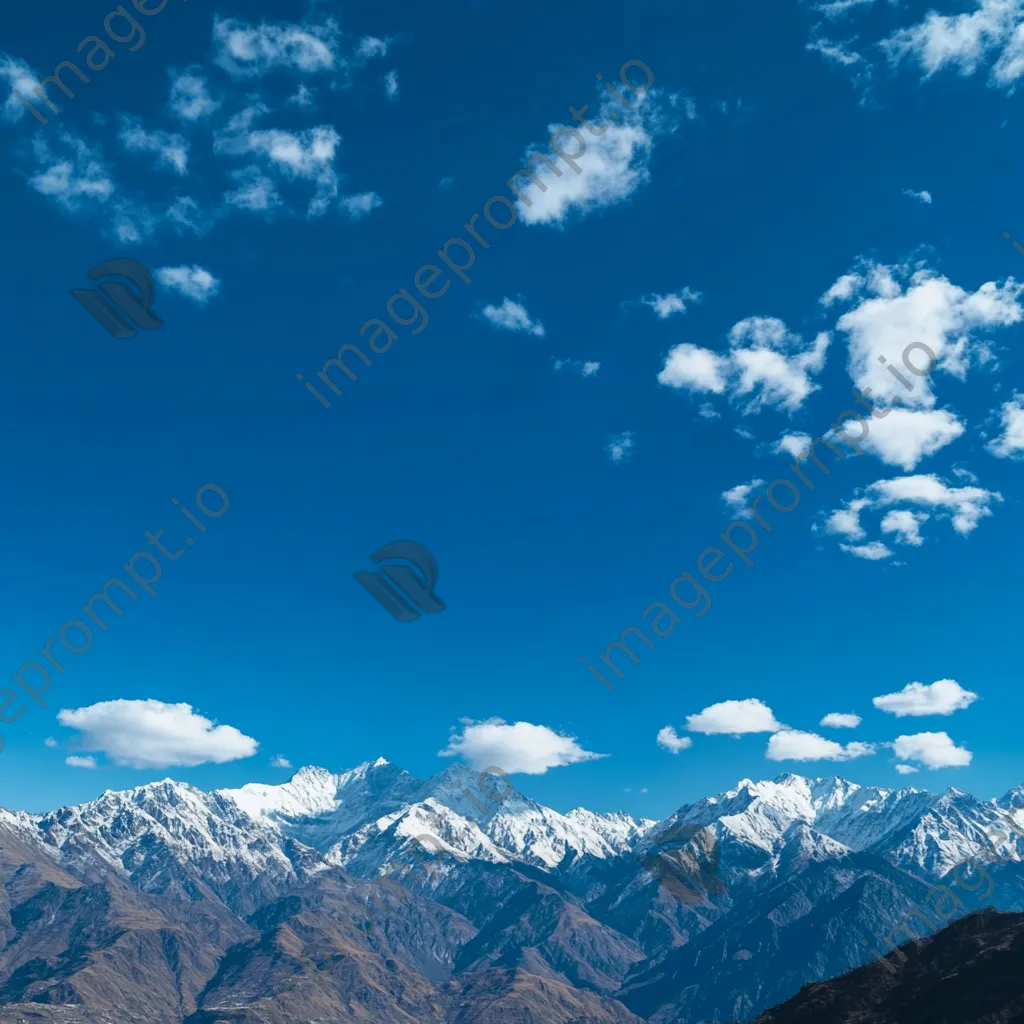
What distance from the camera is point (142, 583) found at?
122m

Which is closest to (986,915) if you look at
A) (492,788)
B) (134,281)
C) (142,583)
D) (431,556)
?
(492,788)

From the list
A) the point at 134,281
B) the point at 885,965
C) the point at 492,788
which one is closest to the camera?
the point at 134,281

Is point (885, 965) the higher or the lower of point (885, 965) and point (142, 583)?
the higher

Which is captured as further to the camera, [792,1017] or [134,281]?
[792,1017]

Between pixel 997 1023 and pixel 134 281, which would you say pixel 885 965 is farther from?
pixel 134 281

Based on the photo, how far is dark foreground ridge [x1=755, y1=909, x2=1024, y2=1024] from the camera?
127 m

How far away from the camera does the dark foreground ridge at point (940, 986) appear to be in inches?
4998

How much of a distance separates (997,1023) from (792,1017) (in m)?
33.0

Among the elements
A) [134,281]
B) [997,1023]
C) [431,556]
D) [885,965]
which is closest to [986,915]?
[885,965]

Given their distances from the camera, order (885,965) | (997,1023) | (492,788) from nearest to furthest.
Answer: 1. (997,1023)
2. (492,788)
3. (885,965)

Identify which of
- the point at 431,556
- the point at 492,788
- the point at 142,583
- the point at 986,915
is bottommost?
the point at 142,583

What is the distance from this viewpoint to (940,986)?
134875 millimetres

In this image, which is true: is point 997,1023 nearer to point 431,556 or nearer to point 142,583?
point 431,556

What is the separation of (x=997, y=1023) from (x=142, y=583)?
136 m
